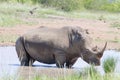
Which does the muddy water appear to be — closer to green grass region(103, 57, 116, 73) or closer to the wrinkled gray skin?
green grass region(103, 57, 116, 73)

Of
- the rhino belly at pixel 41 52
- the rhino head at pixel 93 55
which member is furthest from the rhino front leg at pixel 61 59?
the rhino head at pixel 93 55

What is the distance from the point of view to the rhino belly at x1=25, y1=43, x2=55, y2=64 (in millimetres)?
14688

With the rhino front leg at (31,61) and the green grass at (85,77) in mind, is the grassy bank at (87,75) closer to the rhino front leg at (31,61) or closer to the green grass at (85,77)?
the green grass at (85,77)

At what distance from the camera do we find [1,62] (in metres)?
14.7

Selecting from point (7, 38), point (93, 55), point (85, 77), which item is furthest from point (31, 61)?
point (7, 38)

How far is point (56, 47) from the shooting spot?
572 inches

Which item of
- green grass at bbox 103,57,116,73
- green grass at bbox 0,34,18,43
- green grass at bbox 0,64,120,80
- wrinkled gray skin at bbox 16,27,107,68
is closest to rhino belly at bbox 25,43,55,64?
wrinkled gray skin at bbox 16,27,107,68

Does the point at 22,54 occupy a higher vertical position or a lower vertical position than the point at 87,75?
lower

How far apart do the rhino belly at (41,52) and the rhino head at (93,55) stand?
92cm

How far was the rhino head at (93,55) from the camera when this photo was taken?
45.8ft

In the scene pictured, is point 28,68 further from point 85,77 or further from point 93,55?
point 85,77

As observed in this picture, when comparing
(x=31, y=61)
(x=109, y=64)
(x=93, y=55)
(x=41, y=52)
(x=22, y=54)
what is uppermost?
(x=109, y=64)

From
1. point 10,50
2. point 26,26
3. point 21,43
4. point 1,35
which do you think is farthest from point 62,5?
point 21,43

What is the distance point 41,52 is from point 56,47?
51 centimetres
